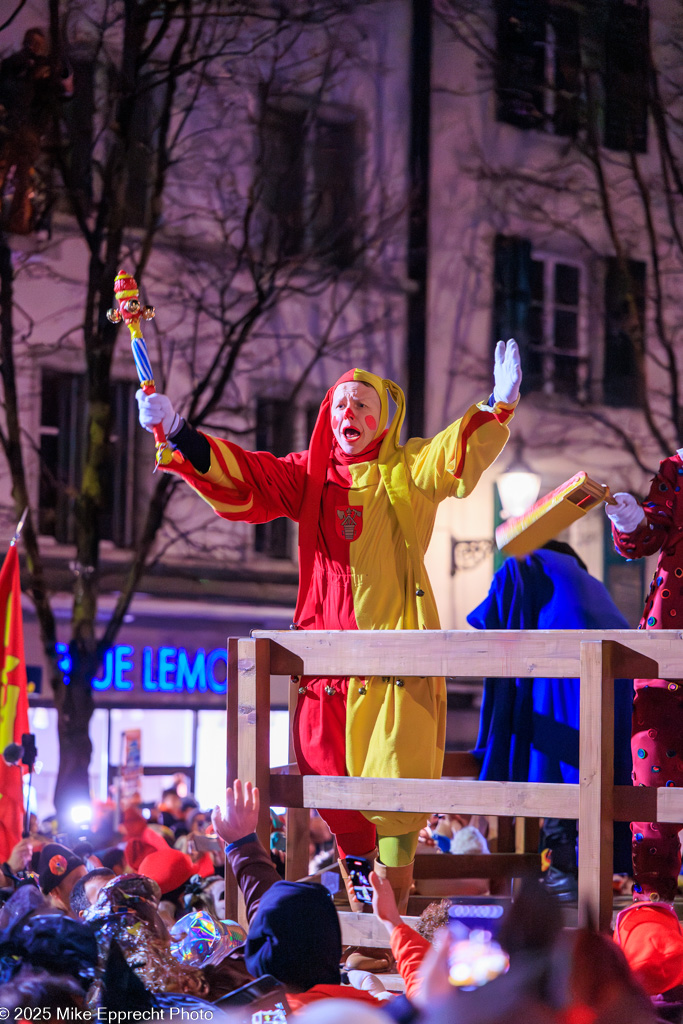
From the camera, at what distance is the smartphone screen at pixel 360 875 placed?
377 centimetres

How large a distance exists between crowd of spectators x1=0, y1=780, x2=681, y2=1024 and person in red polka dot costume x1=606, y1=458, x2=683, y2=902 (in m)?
0.76

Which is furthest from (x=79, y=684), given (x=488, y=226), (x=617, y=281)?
(x=617, y=281)

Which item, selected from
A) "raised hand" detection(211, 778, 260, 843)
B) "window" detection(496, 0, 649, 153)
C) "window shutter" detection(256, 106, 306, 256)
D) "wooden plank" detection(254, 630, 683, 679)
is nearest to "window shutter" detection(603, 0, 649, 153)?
"window" detection(496, 0, 649, 153)

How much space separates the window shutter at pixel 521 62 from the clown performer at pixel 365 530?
823 cm

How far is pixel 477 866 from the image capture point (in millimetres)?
4820

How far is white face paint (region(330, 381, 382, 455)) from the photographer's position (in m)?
4.11

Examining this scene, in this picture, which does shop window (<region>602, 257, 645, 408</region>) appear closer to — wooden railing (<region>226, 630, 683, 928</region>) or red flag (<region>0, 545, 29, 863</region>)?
red flag (<region>0, 545, 29, 863</region>)

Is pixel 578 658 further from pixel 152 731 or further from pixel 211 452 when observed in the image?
pixel 152 731

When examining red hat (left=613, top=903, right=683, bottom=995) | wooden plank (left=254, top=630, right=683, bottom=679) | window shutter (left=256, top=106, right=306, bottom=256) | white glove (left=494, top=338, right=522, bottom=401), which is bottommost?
Answer: red hat (left=613, top=903, right=683, bottom=995)

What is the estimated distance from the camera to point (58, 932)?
2.18 metres

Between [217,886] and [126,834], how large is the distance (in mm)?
1789

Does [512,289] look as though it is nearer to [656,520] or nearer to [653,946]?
[656,520]

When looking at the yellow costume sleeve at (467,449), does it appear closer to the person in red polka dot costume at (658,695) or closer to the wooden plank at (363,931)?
the person in red polka dot costume at (658,695)

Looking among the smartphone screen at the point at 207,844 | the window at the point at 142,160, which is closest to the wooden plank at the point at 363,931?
the smartphone screen at the point at 207,844
